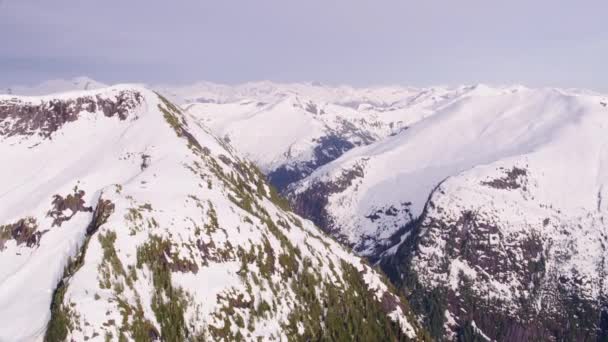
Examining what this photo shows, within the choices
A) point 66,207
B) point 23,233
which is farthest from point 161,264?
point 23,233

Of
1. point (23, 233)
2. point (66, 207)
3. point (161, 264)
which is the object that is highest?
point (66, 207)

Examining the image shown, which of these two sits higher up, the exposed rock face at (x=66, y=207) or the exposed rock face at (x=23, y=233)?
the exposed rock face at (x=66, y=207)

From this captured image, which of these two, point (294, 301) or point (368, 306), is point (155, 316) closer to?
point (294, 301)

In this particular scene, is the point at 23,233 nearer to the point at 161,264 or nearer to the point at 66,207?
the point at 66,207

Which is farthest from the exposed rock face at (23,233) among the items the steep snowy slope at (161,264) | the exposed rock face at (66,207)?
the exposed rock face at (66,207)

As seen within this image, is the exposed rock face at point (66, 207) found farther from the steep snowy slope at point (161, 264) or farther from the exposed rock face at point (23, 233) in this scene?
the exposed rock face at point (23, 233)

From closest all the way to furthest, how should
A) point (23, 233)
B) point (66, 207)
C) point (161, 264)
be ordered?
point (161, 264)
point (23, 233)
point (66, 207)

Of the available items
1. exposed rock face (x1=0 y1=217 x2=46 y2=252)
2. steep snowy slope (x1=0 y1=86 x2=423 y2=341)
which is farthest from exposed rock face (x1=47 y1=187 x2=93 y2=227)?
exposed rock face (x1=0 y1=217 x2=46 y2=252)

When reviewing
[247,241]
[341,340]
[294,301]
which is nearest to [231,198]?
[247,241]
